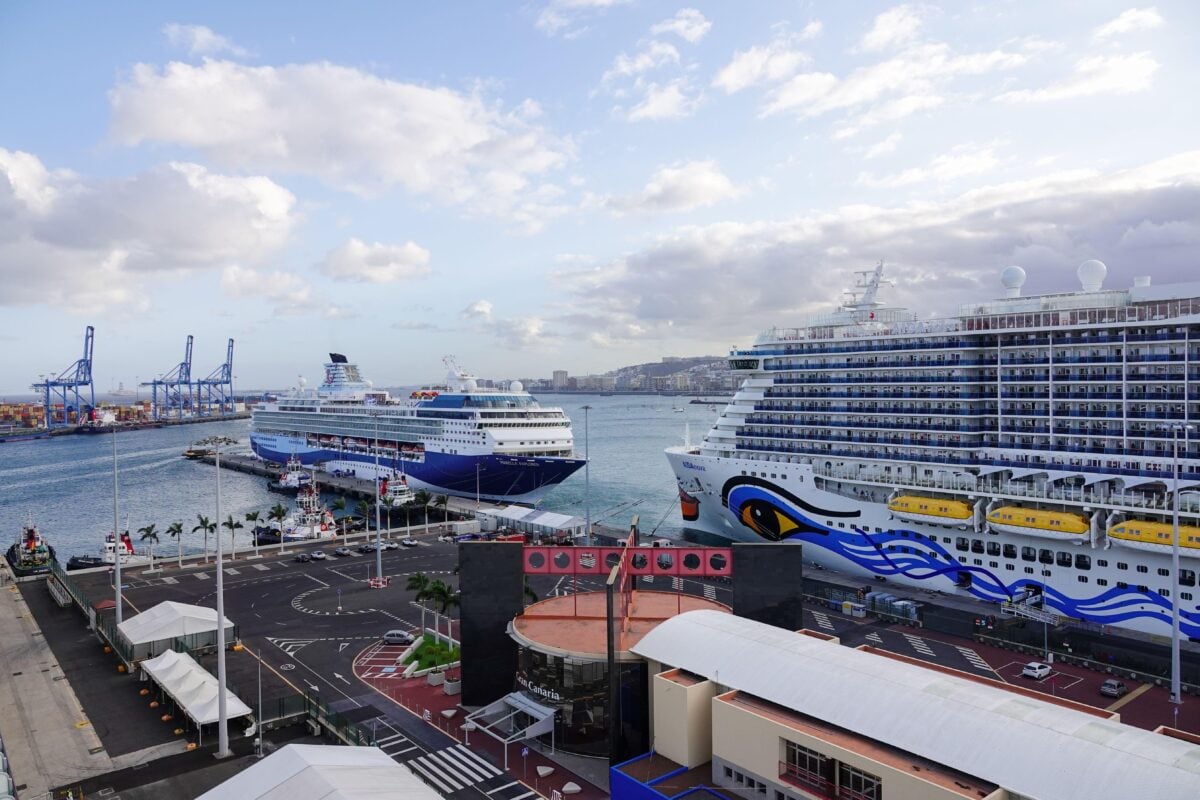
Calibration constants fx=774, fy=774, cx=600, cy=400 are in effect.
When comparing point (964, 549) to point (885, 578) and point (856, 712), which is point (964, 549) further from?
point (856, 712)

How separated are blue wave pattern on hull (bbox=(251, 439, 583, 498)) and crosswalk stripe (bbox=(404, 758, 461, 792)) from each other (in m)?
49.4

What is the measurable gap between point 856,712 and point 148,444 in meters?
179

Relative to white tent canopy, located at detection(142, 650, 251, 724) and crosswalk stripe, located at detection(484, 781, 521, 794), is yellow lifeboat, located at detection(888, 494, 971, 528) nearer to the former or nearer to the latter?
crosswalk stripe, located at detection(484, 781, 521, 794)

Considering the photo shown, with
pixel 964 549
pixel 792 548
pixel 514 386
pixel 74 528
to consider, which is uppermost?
pixel 514 386

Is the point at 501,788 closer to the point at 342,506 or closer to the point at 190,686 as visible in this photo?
the point at 190,686

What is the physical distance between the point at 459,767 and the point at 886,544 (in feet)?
89.7

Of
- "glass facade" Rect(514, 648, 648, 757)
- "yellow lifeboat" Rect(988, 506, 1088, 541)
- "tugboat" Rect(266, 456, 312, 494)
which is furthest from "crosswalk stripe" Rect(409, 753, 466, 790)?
"tugboat" Rect(266, 456, 312, 494)

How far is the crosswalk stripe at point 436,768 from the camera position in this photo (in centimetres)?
2225

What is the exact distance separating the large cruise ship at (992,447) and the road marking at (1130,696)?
14.6 ft

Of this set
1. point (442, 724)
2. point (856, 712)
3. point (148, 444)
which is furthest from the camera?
point (148, 444)

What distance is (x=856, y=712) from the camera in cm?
1788

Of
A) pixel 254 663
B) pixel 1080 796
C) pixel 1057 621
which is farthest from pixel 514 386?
pixel 1080 796

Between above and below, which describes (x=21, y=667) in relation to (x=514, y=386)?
below

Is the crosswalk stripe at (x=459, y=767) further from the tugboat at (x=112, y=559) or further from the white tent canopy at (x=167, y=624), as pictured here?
the tugboat at (x=112, y=559)
